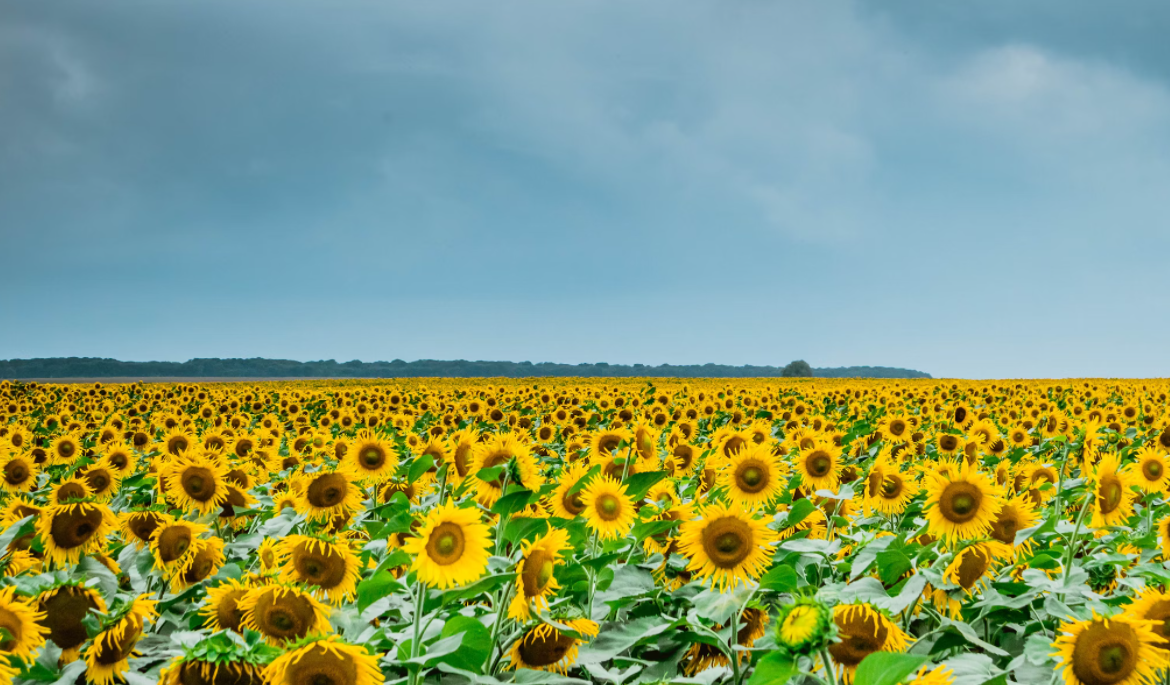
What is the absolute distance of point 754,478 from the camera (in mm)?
4703

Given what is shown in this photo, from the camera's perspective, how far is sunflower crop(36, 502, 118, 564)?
13.0 feet

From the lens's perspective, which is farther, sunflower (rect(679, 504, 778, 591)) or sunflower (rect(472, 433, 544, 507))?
sunflower (rect(472, 433, 544, 507))

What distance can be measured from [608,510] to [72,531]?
9.56 feet

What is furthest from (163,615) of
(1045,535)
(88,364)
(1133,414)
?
(88,364)

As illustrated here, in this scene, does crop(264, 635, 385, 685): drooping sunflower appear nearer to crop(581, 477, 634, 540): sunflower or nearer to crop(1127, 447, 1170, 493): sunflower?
crop(581, 477, 634, 540): sunflower

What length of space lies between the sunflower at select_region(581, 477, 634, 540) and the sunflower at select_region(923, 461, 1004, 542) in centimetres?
145

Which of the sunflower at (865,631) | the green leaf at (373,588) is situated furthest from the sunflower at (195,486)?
the sunflower at (865,631)

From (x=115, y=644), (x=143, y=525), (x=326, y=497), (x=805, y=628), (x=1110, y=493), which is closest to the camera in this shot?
(x=805, y=628)

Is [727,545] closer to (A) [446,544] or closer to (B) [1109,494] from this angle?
(A) [446,544]

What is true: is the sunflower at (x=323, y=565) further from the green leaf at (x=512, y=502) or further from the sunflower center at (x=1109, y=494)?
the sunflower center at (x=1109, y=494)

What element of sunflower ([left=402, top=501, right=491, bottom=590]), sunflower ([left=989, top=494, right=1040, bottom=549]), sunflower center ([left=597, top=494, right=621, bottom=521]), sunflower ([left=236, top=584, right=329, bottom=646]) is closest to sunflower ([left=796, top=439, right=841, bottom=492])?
sunflower ([left=989, top=494, right=1040, bottom=549])

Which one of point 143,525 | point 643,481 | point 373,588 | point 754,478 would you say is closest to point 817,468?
point 754,478

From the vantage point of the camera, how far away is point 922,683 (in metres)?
1.91

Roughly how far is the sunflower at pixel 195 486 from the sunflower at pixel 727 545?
3.57 meters
